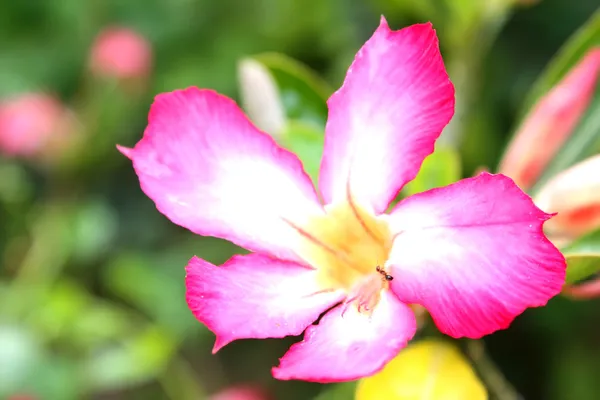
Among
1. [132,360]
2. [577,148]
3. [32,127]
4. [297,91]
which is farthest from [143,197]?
[577,148]

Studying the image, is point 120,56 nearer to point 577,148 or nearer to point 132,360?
point 132,360

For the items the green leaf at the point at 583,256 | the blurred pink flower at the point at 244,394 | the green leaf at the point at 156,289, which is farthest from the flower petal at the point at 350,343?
the green leaf at the point at 156,289

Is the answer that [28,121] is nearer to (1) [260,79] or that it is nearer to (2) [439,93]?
(1) [260,79]

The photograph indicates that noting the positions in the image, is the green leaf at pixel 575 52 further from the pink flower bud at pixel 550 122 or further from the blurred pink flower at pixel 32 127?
the blurred pink flower at pixel 32 127

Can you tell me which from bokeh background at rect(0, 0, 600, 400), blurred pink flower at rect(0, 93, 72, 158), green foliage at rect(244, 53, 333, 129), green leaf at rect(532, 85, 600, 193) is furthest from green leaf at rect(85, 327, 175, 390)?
green leaf at rect(532, 85, 600, 193)

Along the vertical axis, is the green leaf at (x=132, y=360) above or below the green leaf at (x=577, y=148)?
below

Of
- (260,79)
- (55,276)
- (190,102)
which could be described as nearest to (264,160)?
(190,102)
